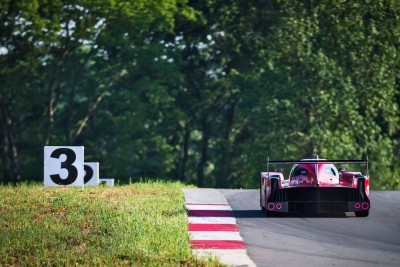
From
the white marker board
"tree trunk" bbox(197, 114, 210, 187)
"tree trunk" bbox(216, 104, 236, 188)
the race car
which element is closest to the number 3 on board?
the white marker board

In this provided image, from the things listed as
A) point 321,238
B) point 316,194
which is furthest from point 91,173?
point 321,238

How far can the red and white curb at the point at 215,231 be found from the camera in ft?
47.7

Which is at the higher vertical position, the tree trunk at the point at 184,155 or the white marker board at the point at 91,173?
the tree trunk at the point at 184,155

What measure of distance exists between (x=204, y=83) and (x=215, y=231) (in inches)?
1612

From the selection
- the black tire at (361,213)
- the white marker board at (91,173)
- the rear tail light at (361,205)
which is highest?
the white marker board at (91,173)

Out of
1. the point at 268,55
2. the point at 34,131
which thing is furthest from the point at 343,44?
the point at 34,131

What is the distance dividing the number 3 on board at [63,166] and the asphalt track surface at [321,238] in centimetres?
386

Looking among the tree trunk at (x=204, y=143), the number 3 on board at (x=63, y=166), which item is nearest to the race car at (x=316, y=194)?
the number 3 on board at (x=63, y=166)

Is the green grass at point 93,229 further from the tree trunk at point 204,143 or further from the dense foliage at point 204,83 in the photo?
the tree trunk at point 204,143

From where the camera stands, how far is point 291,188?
1977 centimetres

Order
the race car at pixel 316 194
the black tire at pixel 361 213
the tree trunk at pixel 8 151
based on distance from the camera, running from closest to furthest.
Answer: the race car at pixel 316 194
the black tire at pixel 361 213
the tree trunk at pixel 8 151

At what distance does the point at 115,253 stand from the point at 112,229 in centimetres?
193

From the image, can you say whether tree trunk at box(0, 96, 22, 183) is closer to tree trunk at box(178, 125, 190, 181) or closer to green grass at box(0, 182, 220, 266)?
tree trunk at box(178, 125, 190, 181)

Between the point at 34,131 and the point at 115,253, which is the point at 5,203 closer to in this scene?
the point at 115,253
